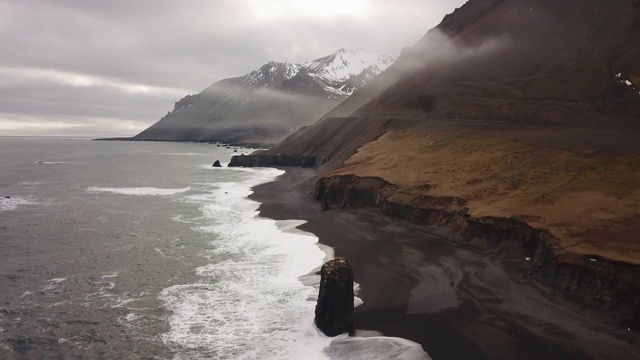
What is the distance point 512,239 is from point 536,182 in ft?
29.4

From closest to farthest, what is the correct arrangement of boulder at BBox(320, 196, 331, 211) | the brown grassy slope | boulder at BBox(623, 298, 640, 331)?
1. boulder at BBox(623, 298, 640, 331)
2. the brown grassy slope
3. boulder at BBox(320, 196, 331, 211)

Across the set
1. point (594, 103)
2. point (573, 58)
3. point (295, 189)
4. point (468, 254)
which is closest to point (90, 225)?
point (295, 189)

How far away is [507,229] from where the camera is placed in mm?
29531

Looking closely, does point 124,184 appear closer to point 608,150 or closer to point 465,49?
point 608,150

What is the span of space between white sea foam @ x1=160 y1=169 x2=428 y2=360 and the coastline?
1.83 meters

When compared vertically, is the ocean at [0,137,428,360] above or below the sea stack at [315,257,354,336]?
below

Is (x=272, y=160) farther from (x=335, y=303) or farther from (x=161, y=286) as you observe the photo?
(x=335, y=303)

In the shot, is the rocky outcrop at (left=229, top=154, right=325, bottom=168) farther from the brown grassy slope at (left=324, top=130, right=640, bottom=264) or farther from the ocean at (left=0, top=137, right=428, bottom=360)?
the ocean at (left=0, top=137, right=428, bottom=360)

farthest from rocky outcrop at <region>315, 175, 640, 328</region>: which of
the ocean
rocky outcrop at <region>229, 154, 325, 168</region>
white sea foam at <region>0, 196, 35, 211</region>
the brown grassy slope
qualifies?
rocky outcrop at <region>229, 154, 325, 168</region>

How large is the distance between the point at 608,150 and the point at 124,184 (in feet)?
238

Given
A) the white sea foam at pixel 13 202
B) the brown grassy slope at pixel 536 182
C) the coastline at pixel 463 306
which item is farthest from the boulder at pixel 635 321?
the white sea foam at pixel 13 202

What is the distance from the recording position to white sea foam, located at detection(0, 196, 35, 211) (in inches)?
1999

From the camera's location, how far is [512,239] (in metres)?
29.0

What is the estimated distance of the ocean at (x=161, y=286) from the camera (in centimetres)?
1900
